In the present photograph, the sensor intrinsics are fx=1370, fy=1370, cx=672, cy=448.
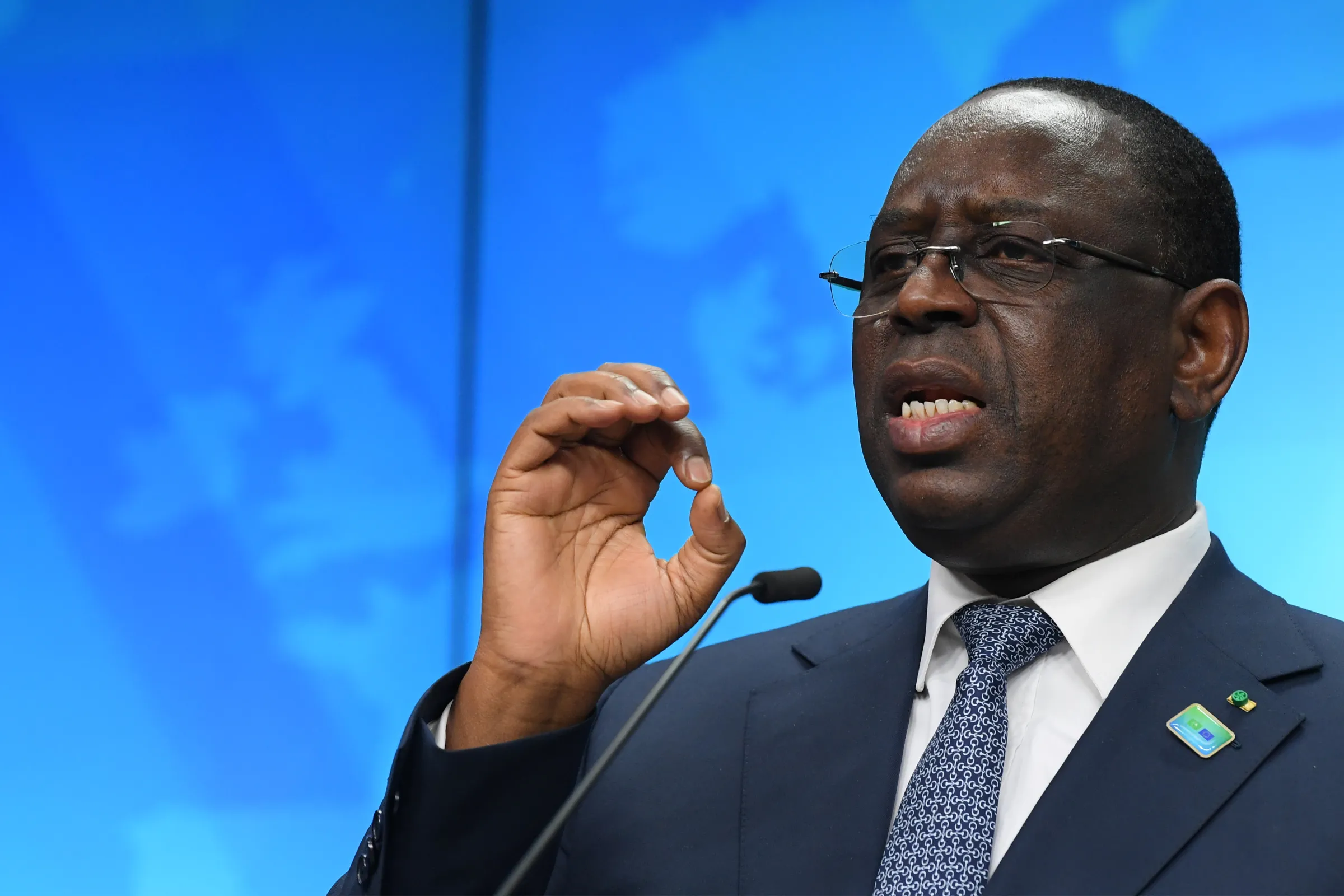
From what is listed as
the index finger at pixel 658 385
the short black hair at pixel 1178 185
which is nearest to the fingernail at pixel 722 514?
the index finger at pixel 658 385

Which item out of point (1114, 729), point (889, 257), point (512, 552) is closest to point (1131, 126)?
point (889, 257)

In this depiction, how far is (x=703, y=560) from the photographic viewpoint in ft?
5.14

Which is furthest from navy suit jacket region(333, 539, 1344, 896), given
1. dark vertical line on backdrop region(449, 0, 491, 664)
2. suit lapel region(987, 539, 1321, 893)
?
dark vertical line on backdrop region(449, 0, 491, 664)

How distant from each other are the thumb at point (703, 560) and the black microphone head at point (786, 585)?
0.26 meters

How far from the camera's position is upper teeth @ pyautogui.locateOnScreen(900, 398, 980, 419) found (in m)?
1.53

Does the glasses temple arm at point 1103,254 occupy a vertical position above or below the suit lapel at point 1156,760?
above

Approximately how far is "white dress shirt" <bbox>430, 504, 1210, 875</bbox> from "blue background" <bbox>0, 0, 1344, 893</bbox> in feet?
2.78

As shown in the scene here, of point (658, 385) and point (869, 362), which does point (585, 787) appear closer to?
point (658, 385)

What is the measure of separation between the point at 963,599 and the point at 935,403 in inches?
9.6

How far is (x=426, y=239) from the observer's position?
3357mm

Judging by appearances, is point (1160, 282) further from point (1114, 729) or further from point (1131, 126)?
point (1114, 729)

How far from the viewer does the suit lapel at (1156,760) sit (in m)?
1.32

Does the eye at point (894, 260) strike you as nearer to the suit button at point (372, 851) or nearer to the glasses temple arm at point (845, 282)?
the glasses temple arm at point (845, 282)

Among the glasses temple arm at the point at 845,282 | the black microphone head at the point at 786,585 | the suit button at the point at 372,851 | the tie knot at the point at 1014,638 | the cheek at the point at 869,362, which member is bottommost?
the suit button at the point at 372,851
